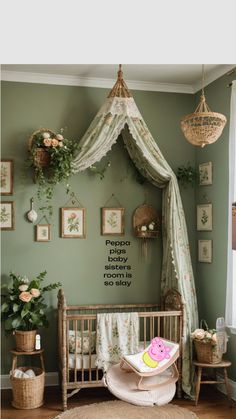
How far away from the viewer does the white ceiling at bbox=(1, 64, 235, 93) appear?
13.7 ft

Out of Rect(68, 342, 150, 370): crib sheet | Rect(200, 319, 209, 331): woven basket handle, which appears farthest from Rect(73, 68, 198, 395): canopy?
Rect(68, 342, 150, 370): crib sheet

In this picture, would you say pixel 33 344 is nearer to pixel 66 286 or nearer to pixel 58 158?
pixel 66 286

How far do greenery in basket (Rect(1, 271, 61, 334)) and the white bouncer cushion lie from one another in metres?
0.75

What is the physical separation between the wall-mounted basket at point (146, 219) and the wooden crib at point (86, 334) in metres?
0.61

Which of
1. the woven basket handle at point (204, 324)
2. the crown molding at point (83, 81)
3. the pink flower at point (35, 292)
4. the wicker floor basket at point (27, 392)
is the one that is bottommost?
the wicker floor basket at point (27, 392)

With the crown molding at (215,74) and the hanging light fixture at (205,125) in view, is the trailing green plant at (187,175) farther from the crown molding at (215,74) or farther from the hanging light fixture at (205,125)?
the hanging light fixture at (205,125)

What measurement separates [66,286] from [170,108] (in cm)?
207

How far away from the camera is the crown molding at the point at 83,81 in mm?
4309

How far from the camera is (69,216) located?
4.39m

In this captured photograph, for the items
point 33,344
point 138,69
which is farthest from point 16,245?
point 138,69

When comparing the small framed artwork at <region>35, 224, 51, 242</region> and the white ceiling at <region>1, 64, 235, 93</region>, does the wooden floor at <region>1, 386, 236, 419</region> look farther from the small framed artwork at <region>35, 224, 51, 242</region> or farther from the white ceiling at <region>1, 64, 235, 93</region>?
the white ceiling at <region>1, 64, 235, 93</region>

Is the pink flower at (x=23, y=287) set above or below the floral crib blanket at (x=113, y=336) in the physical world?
above

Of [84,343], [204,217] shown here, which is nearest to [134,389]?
[84,343]

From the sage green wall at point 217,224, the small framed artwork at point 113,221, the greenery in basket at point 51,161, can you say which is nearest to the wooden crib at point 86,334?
the sage green wall at point 217,224
